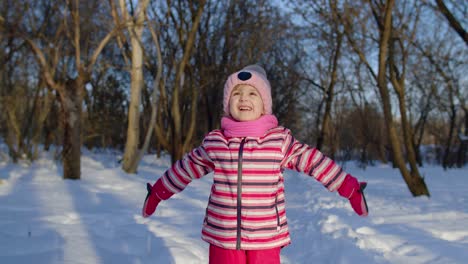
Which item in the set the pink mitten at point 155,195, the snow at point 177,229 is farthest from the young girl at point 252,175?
the snow at point 177,229

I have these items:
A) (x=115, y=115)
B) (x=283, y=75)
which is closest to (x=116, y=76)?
(x=115, y=115)

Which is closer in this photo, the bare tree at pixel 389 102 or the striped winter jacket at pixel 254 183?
the striped winter jacket at pixel 254 183

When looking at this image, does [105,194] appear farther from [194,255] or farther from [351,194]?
[351,194]

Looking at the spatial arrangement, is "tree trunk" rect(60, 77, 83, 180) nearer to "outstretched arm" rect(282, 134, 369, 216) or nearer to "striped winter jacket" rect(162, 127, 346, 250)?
"striped winter jacket" rect(162, 127, 346, 250)

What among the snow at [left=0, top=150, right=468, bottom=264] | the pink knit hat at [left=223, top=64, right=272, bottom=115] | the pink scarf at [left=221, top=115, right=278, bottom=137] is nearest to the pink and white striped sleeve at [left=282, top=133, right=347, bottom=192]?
the pink scarf at [left=221, top=115, right=278, bottom=137]

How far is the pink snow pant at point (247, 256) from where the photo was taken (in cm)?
227

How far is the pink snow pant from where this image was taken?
7.45 feet

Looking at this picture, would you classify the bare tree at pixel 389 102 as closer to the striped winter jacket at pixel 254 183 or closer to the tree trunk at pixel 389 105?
the tree trunk at pixel 389 105

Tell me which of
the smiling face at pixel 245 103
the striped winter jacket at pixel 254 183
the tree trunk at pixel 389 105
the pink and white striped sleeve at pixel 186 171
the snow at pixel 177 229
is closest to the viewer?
the striped winter jacket at pixel 254 183

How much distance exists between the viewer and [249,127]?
235 cm

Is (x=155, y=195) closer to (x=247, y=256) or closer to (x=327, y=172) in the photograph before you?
(x=247, y=256)

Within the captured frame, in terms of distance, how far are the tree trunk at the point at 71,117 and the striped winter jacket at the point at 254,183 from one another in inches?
267

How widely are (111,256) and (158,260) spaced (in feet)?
1.34

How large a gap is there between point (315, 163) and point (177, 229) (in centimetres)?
307
